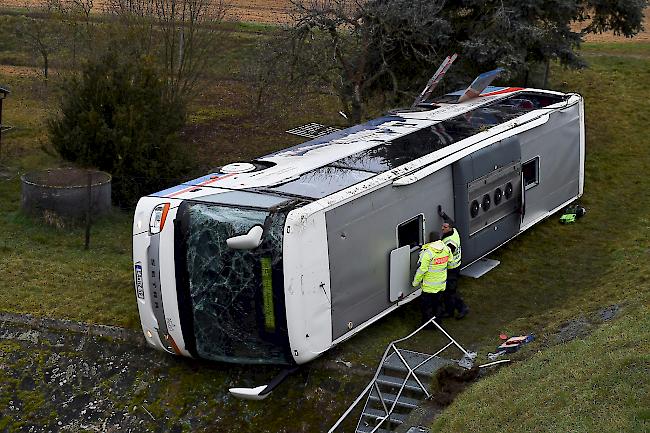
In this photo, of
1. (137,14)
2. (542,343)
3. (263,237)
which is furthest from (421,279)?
(137,14)

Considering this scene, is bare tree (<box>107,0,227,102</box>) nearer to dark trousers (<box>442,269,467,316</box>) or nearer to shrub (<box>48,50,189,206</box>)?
shrub (<box>48,50,189,206</box>)

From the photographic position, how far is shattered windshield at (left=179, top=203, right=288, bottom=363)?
31.6 ft

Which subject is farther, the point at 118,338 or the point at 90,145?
the point at 90,145

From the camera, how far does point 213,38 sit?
73.3ft

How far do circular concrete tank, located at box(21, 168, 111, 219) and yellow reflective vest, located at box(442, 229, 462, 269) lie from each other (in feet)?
23.9

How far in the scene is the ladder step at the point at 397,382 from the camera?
32.8 feet

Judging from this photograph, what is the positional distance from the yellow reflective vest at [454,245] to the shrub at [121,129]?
821cm

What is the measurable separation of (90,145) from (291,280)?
9.69 m

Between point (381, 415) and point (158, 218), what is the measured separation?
331 centimetres

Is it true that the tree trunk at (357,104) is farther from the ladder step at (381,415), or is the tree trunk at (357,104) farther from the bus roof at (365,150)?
the ladder step at (381,415)

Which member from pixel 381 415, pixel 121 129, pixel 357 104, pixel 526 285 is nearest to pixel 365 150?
pixel 526 285

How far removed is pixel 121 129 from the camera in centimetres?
1781

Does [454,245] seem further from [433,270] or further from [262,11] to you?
[262,11]

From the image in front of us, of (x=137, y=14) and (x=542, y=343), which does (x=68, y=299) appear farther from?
(x=137, y=14)
